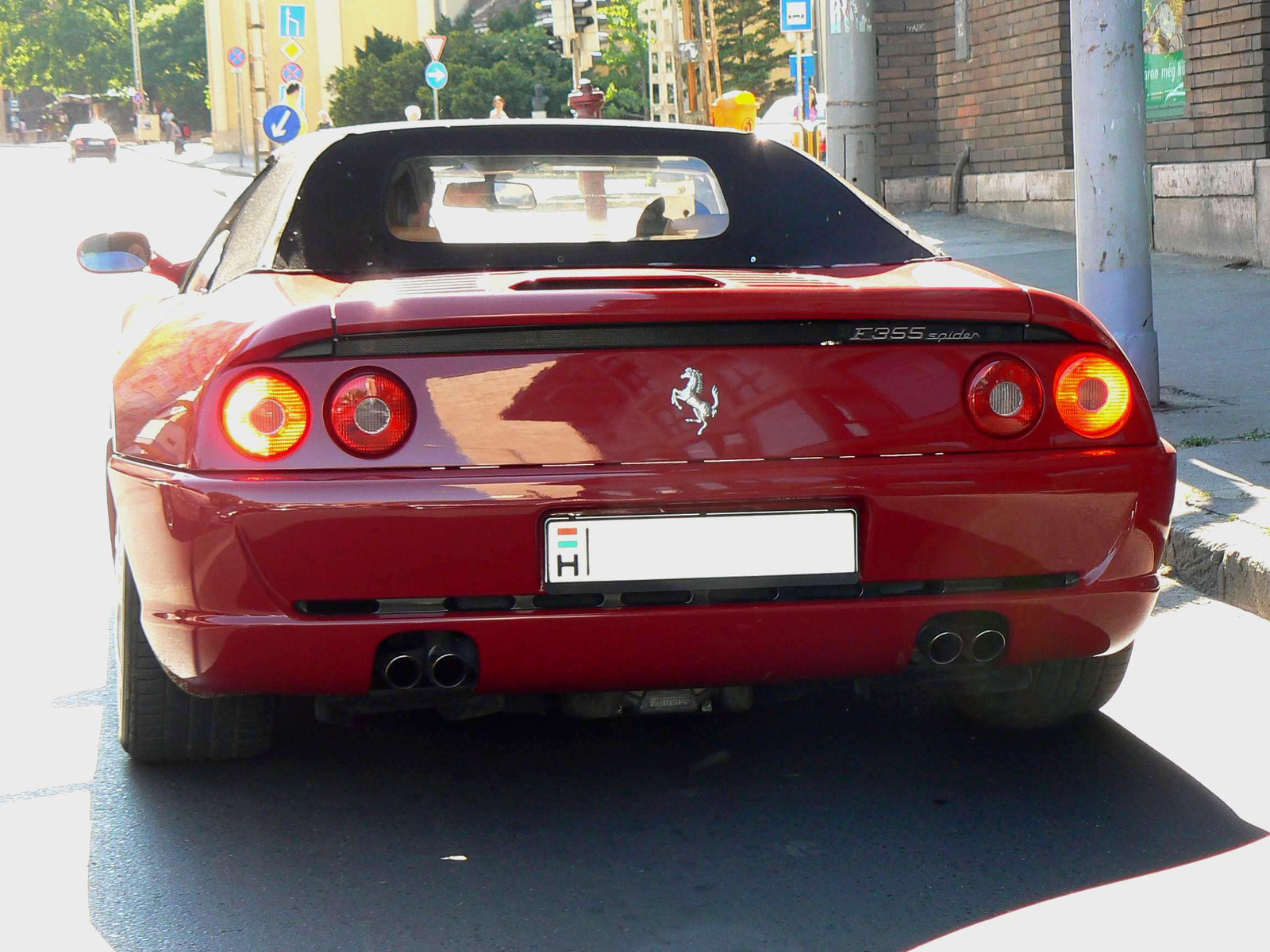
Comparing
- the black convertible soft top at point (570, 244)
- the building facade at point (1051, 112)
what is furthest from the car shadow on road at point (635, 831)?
the building facade at point (1051, 112)

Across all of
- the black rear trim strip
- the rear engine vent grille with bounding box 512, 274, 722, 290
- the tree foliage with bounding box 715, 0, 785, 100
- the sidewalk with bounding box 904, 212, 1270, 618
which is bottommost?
the sidewalk with bounding box 904, 212, 1270, 618

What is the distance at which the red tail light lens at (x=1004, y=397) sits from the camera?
324 cm

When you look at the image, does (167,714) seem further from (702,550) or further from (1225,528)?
(1225,528)

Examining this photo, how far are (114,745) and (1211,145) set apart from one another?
11694mm

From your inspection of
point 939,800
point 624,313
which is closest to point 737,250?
point 624,313

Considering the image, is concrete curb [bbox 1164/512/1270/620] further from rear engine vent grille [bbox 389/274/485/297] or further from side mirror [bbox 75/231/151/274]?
side mirror [bbox 75/231/151/274]

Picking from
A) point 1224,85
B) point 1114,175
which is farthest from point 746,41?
point 1114,175

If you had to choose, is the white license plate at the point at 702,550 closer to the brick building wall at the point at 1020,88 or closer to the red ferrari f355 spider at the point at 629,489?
the red ferrari f355 spider at the point at 629,489

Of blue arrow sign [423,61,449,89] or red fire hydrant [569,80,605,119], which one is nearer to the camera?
red fire hydrant [569,80,605,119]

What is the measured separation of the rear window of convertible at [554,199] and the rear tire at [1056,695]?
3.85ft

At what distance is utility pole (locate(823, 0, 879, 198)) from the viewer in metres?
10.1

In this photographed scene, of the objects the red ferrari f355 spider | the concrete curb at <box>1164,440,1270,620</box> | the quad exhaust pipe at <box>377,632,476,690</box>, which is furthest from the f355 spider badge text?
the concrete curb at <box>1164,440,1270,620</box>

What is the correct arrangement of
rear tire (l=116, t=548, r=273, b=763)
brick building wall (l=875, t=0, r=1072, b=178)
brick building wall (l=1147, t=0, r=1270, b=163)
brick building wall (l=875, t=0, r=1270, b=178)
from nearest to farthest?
rear tire (l=116, t=548, r=273, b=763) < brick building wall (l=1147, t=0, r=1270, b=163) < brick building wall (l=875, t=0, r=1270, b=178) < brick building wall (l=875, t=0, r=1072, b=178)

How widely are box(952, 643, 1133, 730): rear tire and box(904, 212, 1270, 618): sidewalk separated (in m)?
1.34
